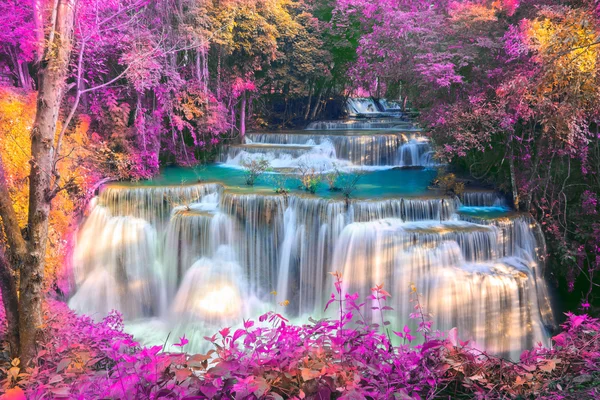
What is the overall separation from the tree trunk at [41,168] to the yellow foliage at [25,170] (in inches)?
163

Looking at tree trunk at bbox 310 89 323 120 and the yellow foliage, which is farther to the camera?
tree trunk at bbox 310 89 323 120

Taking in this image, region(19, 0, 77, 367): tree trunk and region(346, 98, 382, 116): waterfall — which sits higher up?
region(346, 98, 382, 116): waterfall

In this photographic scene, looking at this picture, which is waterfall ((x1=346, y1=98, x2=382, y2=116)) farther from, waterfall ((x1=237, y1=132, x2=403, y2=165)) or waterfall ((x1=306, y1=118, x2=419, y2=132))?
waterfall ((x1=237, y1=132, x2=403, y2=165))

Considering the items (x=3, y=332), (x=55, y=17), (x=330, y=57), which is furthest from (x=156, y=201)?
(x=330, y=57)

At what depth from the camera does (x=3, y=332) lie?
4.49 metres

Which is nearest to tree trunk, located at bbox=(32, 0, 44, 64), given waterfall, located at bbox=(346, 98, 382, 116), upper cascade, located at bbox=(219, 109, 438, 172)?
upper cascade, located at bbox=(219, 109, 438, 172)

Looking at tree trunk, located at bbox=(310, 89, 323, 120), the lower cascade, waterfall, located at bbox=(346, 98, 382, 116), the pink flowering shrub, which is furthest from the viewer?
waterfall, located at bbox=(346, 98, 382, 116)

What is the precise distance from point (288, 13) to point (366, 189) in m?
10.1

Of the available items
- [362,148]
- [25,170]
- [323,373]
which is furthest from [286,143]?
[323,373]

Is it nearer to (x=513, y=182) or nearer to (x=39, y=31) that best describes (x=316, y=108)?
(x=513, y=182)

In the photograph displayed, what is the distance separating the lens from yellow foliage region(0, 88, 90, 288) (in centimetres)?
760

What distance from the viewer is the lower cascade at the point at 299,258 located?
7.04 m

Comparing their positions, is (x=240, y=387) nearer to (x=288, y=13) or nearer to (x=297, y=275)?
(x=297, y=275)

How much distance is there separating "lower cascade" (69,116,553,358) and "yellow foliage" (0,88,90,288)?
51 cm
